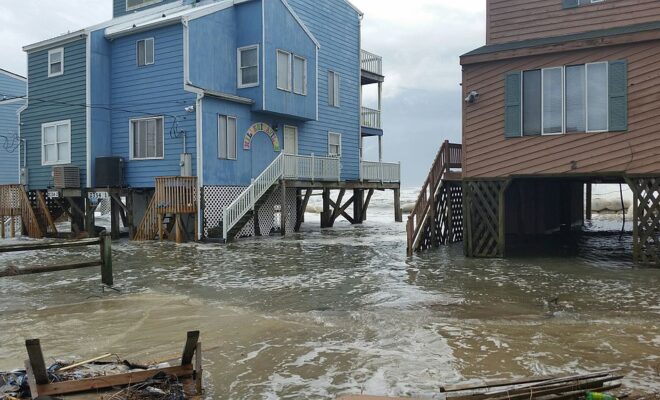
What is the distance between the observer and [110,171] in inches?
913

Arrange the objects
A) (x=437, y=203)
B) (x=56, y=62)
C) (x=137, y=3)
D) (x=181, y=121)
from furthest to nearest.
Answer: (x=137, y=3) < (x=56, y=62) < (x=181, y=121) < (x=437, y=203)

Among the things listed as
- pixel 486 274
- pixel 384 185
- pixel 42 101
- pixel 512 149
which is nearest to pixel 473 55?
pixel 512 149

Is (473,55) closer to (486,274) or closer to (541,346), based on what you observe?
(486,274)

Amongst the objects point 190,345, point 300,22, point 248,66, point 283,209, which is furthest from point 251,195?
point 190,345

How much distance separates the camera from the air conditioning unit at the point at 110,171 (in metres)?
23.2

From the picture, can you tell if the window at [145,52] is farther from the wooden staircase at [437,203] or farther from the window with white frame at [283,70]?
the wooden staircase at [437,203]

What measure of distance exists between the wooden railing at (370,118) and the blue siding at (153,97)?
12.6 meters

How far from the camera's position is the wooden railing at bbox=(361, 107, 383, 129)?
105ft

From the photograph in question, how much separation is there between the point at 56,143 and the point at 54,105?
5.36 feet

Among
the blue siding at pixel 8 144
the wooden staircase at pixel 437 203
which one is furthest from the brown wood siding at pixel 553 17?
the blue siding at pixel 8 144

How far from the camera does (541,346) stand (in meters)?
7.02

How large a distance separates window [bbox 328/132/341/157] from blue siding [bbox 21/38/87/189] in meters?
11.1

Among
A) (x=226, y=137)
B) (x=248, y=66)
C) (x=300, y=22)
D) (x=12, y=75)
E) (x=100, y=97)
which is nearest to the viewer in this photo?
(x=226, y=137)

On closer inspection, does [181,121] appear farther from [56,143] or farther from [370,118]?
[370,118]
